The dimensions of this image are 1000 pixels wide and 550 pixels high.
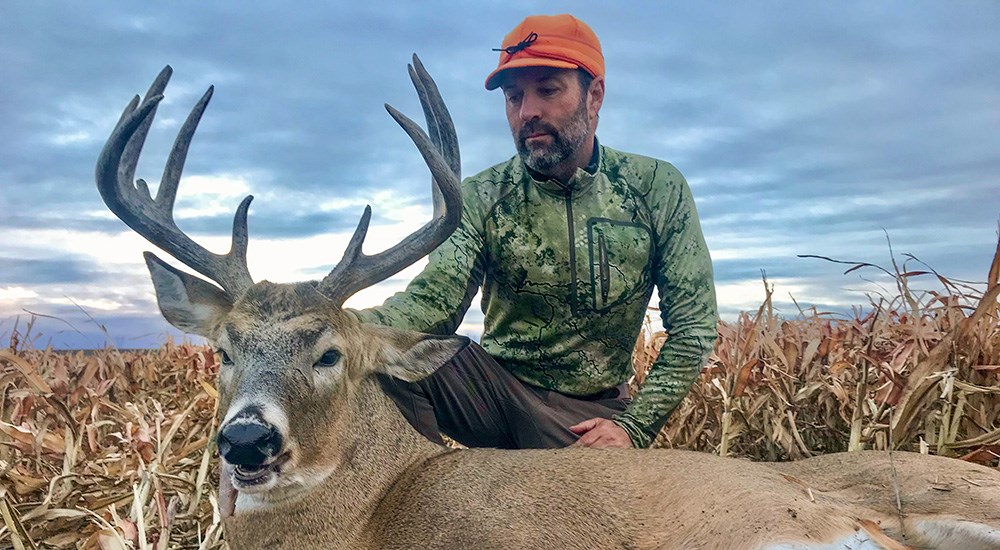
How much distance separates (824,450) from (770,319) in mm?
1594

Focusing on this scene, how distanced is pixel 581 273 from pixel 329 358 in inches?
75.0

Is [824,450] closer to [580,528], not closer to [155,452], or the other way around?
[580,528]

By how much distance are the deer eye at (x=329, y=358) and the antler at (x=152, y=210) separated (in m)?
0.54

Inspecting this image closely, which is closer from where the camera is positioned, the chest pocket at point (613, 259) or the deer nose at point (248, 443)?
the deer nose at point (248, 443)

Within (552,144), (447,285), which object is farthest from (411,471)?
(552,144)

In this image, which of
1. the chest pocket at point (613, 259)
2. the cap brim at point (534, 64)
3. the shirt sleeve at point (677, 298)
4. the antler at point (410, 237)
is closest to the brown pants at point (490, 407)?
the shirt sleeve at point (677, 298)

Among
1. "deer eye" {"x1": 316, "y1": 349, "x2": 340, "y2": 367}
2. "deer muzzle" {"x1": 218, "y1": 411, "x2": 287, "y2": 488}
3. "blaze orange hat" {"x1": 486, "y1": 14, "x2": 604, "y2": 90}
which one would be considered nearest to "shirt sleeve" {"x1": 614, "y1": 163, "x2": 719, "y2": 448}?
"blaze orange hat" {"x1": 486, "y1": 14, "x2": 604, "y2": 90}

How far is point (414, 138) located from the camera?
12.3 feet

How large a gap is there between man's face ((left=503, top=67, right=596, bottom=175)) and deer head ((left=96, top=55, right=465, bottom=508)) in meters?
0.88

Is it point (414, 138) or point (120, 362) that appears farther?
point (120, 362)

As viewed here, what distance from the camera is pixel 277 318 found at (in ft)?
11.0

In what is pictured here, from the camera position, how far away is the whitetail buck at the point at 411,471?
10.3 feet

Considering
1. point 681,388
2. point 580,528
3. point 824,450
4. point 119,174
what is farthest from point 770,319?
point 119,174

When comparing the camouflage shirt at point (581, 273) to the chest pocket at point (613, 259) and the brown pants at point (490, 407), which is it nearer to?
the chest pocket at point (613, 259)
